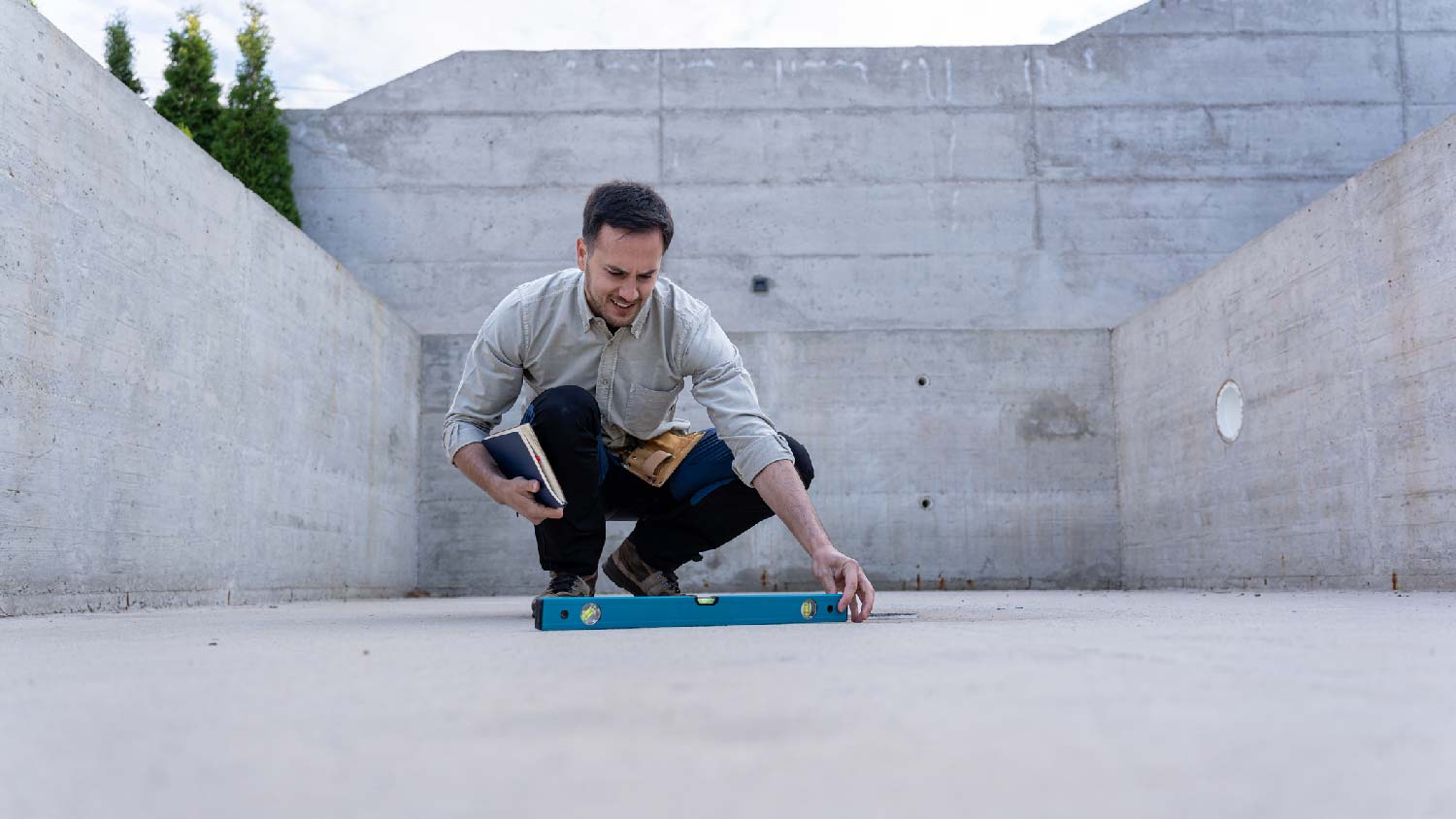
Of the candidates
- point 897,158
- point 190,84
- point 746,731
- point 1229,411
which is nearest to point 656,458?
point 746,731

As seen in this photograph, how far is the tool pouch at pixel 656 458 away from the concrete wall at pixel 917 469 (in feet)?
10.5

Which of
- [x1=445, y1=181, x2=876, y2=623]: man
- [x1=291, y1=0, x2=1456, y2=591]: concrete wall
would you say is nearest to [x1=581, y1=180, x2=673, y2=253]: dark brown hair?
[x1=445, y1=181, x2=876, y2=623]: man

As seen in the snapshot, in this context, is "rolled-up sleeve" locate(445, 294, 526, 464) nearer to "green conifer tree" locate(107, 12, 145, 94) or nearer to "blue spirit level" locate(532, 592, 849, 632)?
"blue spirit level" locate(532, 592, 849, 632)

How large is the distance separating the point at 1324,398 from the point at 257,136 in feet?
21.0

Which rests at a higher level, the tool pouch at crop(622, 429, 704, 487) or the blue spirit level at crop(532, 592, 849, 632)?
the tool pouch at crop(622, 429, 704, 487)

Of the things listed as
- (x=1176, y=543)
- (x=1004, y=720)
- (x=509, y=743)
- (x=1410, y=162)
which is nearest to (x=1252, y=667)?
(x=1004, y=720)

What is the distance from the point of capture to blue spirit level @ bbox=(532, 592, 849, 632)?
1.87 m

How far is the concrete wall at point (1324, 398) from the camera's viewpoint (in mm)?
3479

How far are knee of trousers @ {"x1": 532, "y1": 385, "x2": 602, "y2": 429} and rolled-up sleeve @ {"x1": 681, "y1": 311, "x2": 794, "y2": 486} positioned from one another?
0.74 feet

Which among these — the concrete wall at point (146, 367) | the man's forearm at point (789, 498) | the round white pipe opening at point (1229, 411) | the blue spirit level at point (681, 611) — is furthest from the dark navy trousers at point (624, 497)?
the round white pipe opening at point (1229, 411)

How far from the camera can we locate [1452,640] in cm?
147

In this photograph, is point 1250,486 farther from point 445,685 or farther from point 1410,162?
point 445,685

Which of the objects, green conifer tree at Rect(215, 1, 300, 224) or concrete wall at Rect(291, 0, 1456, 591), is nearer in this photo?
green conifer tree at Rect(215, 1, 300, 224)

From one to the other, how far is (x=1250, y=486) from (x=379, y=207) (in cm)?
544
